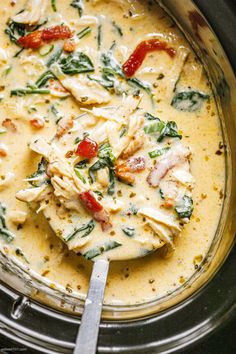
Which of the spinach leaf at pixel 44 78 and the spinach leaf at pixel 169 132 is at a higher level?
the spinach leaf at pixel 44 78

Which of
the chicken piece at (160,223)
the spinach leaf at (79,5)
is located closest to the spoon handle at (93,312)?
the chicken piece at (160,223)

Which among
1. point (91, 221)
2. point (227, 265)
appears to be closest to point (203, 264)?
point (227, 265)

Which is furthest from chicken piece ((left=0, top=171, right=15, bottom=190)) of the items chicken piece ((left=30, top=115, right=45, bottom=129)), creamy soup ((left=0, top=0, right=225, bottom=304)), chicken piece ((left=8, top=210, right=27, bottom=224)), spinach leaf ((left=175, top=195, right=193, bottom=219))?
spinach leaf ((left=175, top=195, right=193, bottom=219))

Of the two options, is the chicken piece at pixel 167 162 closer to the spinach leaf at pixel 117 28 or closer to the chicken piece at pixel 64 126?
the chicken piece at pixel 64 126

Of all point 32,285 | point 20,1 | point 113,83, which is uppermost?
point 20,1

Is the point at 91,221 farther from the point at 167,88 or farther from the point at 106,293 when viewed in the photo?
the point at 167,88

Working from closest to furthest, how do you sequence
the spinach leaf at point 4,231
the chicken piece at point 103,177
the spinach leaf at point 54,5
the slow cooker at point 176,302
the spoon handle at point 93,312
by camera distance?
the spoon handle at point 93,312 < the slow cooker at point 176,302 < the chicken piece at point 103,177 < the spinach leaf at point 4,231 < the spinach leaf at point 54,5
